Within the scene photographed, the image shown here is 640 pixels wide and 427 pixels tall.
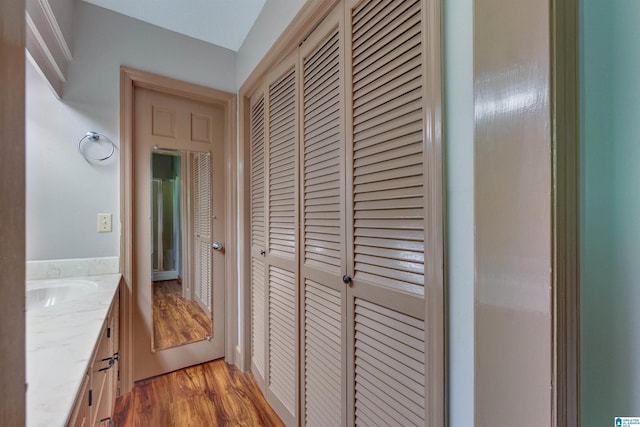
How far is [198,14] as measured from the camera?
187 cm

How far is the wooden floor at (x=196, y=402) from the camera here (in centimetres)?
164

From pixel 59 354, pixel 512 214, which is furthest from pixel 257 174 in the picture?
pixel 512 214

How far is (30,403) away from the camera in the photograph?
521 mm

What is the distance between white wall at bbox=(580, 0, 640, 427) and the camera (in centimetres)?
50

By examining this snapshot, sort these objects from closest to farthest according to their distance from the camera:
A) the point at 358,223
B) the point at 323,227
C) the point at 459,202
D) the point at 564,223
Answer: the point at 564,223 → the point at 459,202 → the point at 358,223 → the point at 323,227

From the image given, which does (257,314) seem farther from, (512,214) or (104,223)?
(512,214)

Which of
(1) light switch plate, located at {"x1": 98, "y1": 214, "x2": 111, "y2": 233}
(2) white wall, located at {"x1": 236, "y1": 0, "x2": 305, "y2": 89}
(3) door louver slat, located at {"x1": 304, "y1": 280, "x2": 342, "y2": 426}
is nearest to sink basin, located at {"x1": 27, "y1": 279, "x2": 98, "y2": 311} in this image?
(1) light switch plate, located at {"x1": 98, "y1": 214, "x2": 111, "y2": 233}

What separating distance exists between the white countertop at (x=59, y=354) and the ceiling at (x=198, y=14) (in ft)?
5.88

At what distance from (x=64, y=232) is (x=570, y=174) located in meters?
2.36

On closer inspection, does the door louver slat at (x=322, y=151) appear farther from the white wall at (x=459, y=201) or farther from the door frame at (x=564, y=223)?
the door frame at (x=564, y=223)

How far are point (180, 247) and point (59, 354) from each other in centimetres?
155

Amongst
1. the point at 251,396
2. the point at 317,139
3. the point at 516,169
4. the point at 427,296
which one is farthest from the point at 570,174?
the point at 251,396

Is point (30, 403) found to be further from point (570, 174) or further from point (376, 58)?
point (376, 58)
